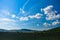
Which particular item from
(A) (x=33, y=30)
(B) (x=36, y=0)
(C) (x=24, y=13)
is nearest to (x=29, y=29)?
(A) (x=33, y=30)

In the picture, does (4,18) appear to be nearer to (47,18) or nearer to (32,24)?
(32,24)

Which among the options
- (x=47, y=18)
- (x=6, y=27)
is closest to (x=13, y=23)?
(x=6, y=27)

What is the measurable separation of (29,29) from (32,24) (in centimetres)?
8

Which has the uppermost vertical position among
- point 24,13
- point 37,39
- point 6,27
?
point 24,13

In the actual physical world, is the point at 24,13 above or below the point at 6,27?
above

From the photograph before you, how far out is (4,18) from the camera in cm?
280

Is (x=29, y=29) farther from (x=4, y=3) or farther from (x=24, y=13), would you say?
(x=4, y=3)

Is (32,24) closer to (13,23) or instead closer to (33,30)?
(33,30)

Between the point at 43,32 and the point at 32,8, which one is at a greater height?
the point at 32,8

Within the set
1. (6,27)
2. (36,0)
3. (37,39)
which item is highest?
(36,0)

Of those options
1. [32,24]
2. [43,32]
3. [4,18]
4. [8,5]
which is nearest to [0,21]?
[4,18]

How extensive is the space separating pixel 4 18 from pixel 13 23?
0.47 feet

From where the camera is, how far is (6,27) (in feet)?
9.22

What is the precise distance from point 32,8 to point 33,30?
0.31 m
